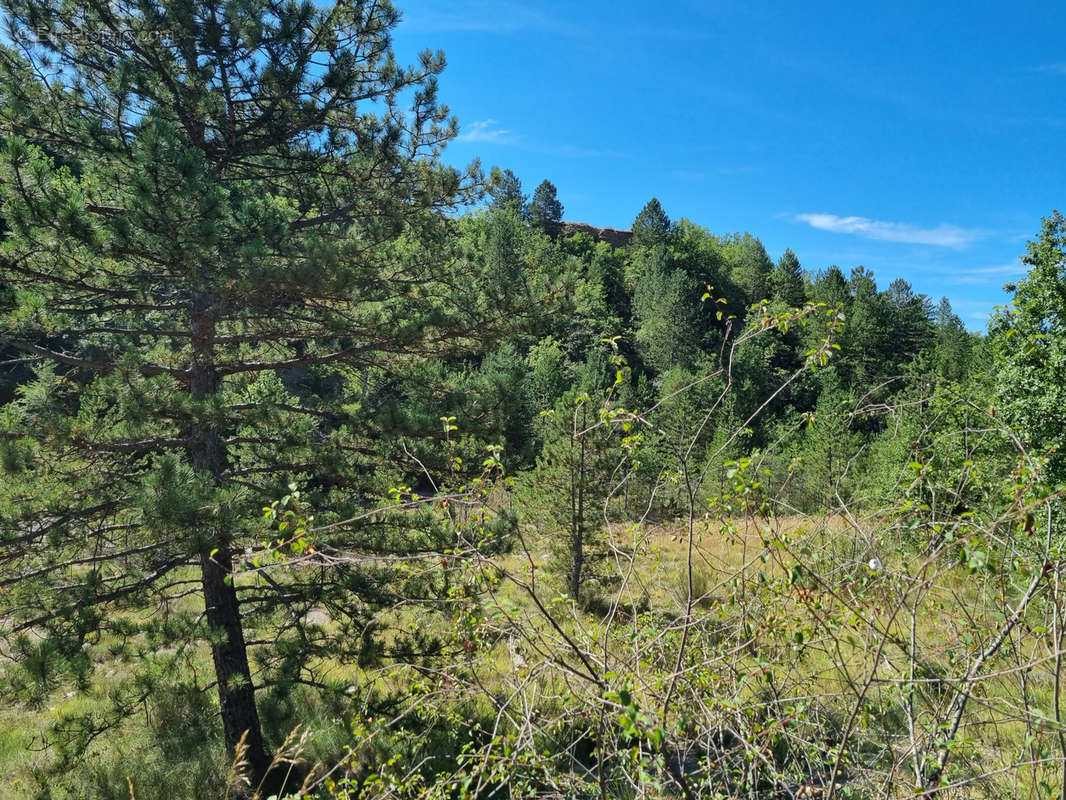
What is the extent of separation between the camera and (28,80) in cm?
477

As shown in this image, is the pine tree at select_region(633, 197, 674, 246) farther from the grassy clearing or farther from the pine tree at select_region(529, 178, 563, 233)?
the grassy clearing

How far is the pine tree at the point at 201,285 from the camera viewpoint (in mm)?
4445

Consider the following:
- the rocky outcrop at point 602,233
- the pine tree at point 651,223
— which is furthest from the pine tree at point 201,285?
the rocky outcrop at point 602,233

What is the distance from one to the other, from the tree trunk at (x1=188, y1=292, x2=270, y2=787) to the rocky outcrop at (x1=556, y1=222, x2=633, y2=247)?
8160 cm

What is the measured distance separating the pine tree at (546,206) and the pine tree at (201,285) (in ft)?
251

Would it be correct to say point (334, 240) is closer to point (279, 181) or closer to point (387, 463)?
point (279, 181)

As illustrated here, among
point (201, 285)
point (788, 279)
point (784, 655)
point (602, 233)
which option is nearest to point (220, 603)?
point (201, 285)

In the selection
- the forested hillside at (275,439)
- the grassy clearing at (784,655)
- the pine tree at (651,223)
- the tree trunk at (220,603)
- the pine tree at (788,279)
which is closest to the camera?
the grassy clearing at (784,655)

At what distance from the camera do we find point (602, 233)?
9012cm

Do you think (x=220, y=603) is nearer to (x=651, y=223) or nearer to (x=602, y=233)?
(x=651, y=223)

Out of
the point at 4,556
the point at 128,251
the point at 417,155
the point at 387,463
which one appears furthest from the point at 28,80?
the point at 387,463

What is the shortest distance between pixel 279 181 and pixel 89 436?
311cm

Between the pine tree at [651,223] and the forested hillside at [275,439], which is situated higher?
the pine tree at [651,223]

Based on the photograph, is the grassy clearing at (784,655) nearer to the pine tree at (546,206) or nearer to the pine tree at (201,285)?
the pine tree at (201,285)
